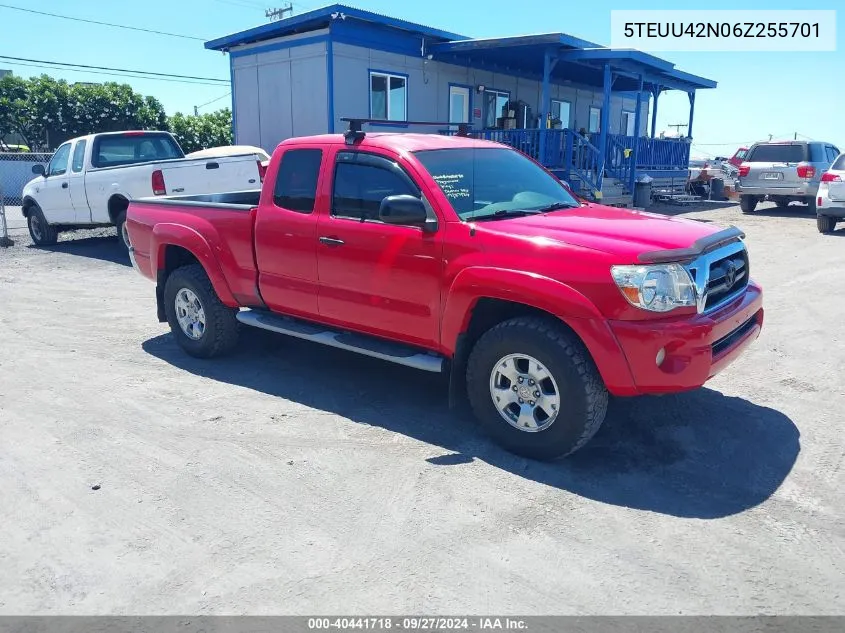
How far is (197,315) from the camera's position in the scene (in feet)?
20.4

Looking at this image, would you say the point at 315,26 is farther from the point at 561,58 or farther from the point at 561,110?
the point at 561,110

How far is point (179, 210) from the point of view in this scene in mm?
6172

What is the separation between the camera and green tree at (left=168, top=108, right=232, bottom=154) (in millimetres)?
34469

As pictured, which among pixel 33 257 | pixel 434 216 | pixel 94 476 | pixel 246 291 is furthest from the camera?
pixel 33 257

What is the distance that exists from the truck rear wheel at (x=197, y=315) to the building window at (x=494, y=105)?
14.0m

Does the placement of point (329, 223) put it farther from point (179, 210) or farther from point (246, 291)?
point (179, 210)

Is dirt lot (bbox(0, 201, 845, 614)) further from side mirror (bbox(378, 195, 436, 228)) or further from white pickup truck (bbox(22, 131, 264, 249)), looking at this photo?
white pickup truck (bbox(22, 131, 264, 249))

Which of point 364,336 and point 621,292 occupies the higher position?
point 621,292

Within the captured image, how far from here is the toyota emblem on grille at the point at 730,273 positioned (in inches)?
170

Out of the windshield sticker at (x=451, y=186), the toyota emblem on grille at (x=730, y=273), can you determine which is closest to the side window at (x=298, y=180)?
the windshield sticker at (x=451, y=186)

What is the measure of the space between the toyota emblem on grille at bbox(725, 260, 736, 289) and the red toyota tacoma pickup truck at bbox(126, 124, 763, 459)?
0.05ft

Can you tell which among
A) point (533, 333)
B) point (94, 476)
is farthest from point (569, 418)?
point (94, 476)

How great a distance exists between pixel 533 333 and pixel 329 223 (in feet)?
6.00

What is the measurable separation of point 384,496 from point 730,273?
8.24 feet
